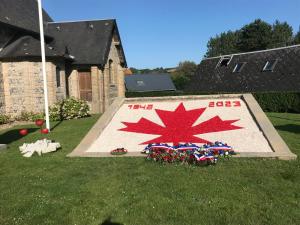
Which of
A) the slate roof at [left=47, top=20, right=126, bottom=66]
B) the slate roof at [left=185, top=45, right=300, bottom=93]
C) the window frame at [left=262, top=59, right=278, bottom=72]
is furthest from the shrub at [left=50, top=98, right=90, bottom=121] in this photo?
the window frame at [left=262, top=59, right=278, bottom=72]

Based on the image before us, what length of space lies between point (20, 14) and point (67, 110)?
8.97 meters

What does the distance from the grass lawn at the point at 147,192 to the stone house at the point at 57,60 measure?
13113mm

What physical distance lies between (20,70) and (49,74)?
1.88m

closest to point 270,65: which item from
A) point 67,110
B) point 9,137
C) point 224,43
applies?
point 67,110

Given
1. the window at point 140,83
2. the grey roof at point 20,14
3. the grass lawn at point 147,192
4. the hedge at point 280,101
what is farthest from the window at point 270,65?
the window at point 140,83

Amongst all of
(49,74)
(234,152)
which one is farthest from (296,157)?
(49,74)

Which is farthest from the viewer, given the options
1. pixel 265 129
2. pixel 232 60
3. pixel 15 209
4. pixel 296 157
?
pixel 232 60

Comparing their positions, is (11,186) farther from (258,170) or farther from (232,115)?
(232,115)

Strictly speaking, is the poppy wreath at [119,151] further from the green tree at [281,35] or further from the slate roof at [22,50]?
the green tree at [281,35]

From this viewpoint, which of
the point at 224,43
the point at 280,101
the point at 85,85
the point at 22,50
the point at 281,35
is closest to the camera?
the point at 22,50

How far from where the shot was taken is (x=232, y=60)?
115ft

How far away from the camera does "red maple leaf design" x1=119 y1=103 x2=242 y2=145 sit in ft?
33.4

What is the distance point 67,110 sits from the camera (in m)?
20.5

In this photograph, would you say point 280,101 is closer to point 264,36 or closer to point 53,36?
point 53,36
